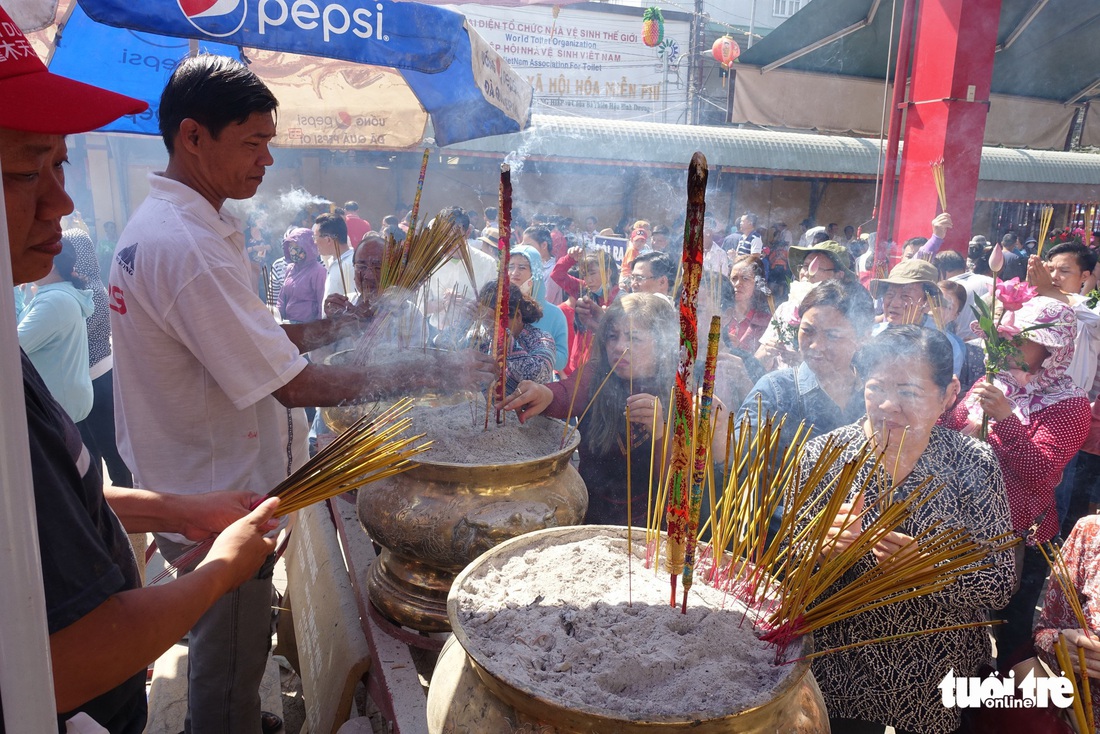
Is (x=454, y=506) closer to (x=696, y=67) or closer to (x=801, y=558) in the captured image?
(x=801, y=558)

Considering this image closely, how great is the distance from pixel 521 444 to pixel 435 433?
9.0 inches

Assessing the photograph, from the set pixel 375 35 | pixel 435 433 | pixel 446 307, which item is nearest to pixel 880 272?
pixel 446 307

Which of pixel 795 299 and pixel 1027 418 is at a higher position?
pixel 795 299

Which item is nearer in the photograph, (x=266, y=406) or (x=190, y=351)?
(x=190, y=351)

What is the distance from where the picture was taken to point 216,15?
2.40 m

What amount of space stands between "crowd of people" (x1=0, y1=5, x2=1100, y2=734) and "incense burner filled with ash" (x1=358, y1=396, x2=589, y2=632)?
0.19m

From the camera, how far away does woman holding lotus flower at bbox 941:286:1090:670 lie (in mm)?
2467

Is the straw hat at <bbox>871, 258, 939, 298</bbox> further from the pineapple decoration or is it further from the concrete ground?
the pineapple decoration

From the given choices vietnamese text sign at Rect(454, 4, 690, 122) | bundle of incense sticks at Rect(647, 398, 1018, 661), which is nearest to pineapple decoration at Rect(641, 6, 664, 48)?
vietnamese text sign at Rect(454, 4, 690, 122)

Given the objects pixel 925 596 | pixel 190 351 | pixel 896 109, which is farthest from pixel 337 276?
pixel 896 109

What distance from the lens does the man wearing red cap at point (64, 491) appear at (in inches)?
31.9

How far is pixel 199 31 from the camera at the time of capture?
2.40 meters

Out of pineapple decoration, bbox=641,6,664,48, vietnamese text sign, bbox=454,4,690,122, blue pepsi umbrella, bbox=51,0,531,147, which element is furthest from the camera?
vietnamese text sign, bbox=454,4,690,122

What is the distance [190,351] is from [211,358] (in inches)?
4.2
